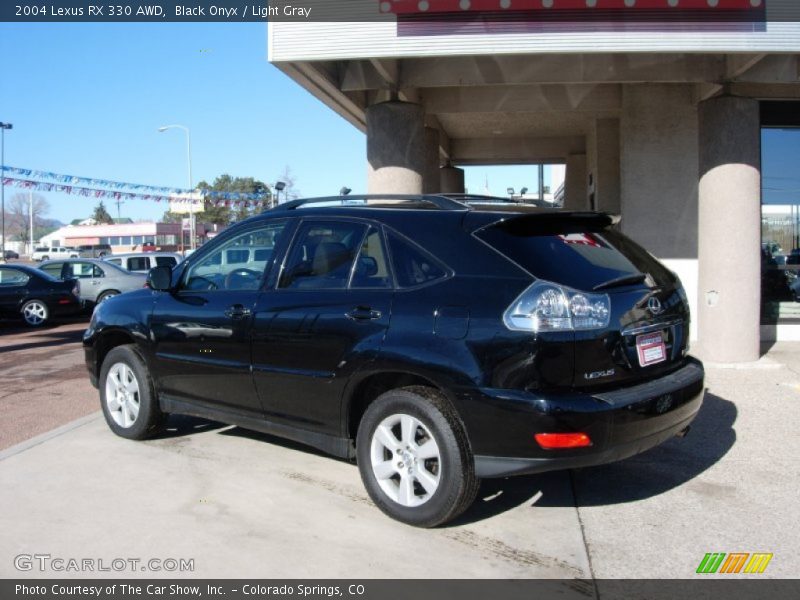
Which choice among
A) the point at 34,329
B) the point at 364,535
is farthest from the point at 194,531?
the point at 34,329

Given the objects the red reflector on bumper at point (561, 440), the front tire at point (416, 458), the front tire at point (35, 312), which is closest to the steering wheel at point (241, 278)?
the front tire at point (416, 458)

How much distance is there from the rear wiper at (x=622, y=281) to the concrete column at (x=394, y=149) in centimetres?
534

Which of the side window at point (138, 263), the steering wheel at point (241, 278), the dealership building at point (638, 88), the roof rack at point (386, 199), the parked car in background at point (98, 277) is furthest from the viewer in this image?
the side window at point (138, 263)

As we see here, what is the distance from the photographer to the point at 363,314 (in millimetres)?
4383

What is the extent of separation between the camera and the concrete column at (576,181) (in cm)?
1700

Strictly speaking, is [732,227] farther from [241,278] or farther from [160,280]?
[160,280]

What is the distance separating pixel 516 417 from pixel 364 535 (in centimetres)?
112

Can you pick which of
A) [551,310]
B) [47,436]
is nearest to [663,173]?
[551,310]

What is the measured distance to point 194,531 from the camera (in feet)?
13.7

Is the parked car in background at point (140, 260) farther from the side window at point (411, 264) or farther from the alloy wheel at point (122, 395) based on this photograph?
the side window at point (411, 264)

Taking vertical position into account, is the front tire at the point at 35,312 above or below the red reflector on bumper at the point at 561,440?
above

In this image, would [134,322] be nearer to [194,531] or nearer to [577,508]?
[194,531]

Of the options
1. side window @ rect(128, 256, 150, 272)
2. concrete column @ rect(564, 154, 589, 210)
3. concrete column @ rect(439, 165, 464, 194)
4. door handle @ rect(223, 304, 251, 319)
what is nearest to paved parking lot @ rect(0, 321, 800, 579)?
door handle @ rect(223, 304, 251, 319)

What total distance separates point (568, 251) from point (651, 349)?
72 cm
